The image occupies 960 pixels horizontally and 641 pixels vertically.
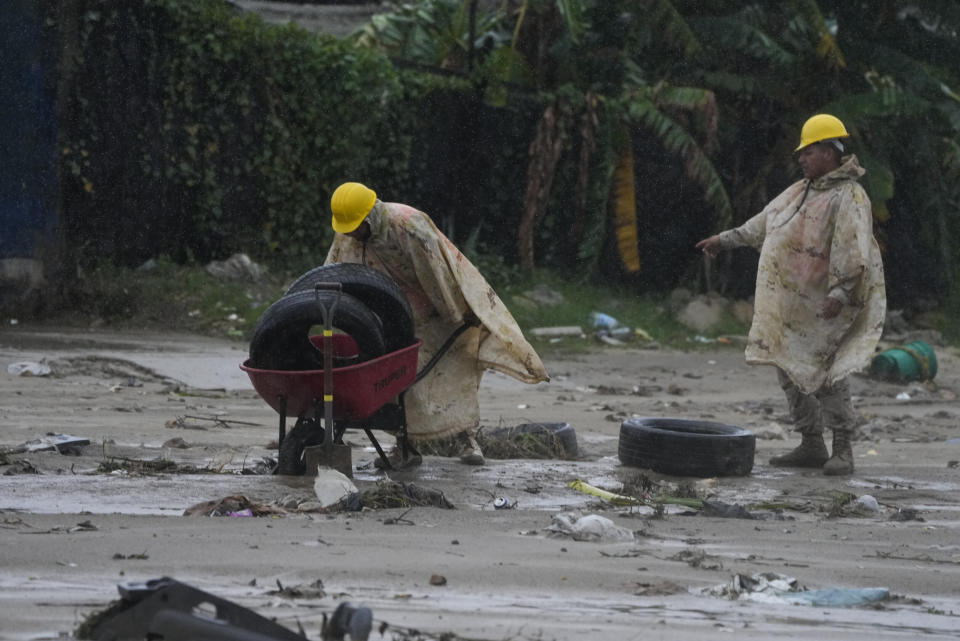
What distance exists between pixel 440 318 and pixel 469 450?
72 cm

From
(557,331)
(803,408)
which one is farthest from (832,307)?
(557,331)

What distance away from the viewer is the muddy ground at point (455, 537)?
371cm

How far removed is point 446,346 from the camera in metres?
6.97

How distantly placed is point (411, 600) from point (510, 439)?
3.99 metres

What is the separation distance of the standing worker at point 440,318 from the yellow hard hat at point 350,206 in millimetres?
46

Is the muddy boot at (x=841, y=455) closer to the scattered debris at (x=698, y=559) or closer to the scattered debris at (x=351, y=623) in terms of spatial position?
the scattered debris at (x=698, y=559)

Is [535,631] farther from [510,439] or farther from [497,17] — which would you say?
[497,17]

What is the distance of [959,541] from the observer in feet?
17.9

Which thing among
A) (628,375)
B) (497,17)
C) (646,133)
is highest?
(497,17)

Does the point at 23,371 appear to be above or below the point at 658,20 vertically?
below

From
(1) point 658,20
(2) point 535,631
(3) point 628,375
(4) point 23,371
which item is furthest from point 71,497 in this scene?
(1) point 658,20

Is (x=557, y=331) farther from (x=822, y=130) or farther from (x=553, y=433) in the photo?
(x=822, y=130)

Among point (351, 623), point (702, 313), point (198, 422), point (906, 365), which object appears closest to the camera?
point (351, 623)

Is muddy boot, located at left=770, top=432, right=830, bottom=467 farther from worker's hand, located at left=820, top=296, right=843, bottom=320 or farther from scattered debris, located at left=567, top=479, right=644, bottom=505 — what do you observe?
scattered debris, located at left=567, top=479, right=644, bottom=505
